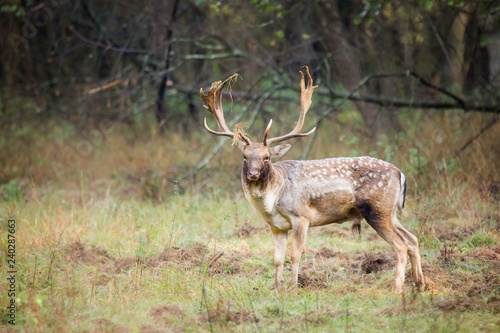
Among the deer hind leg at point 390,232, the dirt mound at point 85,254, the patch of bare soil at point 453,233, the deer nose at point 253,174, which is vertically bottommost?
the dirt mound at point 85,254

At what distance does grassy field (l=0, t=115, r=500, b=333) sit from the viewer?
20.8 ft

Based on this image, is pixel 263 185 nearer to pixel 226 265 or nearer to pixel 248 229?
pixel 226 265

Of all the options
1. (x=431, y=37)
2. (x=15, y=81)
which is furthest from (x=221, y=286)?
(x=15, y=81)

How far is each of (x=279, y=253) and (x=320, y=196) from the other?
747 mm

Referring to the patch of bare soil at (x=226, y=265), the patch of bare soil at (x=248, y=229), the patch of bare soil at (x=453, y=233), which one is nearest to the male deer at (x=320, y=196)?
the patch of bare soil at (x=226, y=265)

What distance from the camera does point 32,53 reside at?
18219 millimetres

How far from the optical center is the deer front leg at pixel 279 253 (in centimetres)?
755

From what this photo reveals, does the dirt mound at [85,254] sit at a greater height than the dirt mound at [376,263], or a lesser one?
lesser

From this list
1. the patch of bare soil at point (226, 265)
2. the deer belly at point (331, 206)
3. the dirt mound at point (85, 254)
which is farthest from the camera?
the dirt mound at point (85, 254)

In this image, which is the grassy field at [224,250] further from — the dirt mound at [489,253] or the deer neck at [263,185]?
the deer neck at [263,185]

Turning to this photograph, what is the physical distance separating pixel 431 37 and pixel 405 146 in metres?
5.25

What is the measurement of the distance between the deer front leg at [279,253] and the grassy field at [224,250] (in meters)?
0.19

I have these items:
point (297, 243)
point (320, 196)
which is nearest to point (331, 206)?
point (320, 196)

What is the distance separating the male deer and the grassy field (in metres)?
0.43
